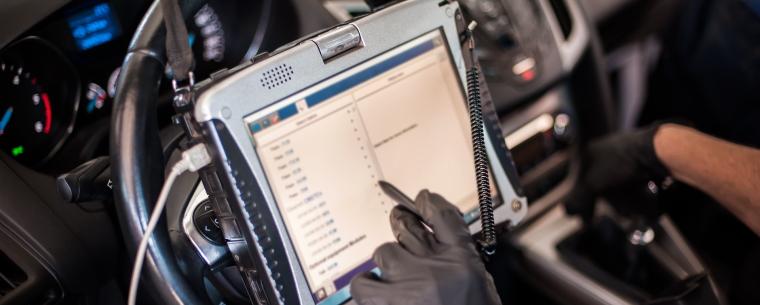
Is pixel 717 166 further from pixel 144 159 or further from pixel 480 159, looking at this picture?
pixel 144 159

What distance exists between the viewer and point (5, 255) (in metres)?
0.75

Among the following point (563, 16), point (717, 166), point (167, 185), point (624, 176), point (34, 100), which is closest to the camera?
point (167, 185)

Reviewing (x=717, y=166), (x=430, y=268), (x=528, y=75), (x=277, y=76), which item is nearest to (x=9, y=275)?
(x=277, y=76)

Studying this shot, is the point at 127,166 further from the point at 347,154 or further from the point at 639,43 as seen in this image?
the point at 639,43

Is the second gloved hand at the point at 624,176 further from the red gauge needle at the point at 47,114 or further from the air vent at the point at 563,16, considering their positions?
the red gauge needle at the point at 47,114

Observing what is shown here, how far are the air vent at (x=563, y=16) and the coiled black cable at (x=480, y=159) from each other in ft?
2.17

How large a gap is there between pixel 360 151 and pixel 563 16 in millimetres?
874

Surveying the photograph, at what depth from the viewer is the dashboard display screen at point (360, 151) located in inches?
25.5

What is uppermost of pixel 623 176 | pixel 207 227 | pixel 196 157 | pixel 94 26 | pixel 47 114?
pixel 94 26

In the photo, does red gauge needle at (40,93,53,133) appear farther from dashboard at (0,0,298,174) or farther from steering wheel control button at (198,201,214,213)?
steering wheel control button at (198,201,214,213)

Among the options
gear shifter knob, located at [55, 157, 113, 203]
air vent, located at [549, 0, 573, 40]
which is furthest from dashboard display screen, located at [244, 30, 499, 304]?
air vent, located at [549, 0, 573, 40]

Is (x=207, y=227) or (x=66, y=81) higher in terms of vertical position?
(x=66, y=81)

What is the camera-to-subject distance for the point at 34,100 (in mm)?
832

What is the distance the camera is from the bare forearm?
0.91 meters
